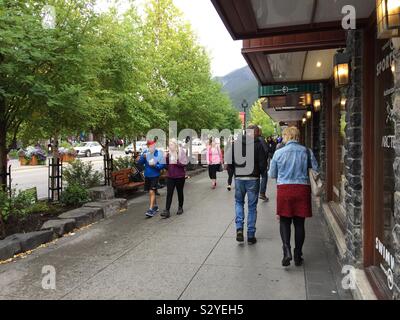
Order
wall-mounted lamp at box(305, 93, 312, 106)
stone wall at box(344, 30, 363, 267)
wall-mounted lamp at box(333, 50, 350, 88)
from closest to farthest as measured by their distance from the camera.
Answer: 1. stone wall at box(344, 30, 363, 267)
2. wall-mounted lamp at box(333, 50, 350, 88)
3. wall-mounted lamp at box(305, 93, 312, 106)

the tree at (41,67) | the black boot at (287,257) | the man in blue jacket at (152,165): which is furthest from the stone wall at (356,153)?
the man in blue jacket at (152,165)

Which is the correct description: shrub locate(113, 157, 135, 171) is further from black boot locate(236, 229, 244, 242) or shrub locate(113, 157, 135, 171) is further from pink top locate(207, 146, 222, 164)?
black boot locate(236, 229, 244, 242)

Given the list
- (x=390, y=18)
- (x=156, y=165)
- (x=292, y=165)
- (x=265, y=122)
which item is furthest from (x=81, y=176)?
(x=265, y=122)

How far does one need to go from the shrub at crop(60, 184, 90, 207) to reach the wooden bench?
5.58 feet

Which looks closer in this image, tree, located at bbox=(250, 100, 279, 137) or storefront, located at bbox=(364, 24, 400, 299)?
storefront, located at bbox=(364, 24, 400, 299)

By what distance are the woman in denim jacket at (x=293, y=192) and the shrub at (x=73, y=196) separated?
540cm

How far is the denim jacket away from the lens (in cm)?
521

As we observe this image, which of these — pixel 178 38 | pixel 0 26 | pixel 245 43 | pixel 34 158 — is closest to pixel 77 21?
pixel 0 26

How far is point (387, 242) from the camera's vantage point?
403cm

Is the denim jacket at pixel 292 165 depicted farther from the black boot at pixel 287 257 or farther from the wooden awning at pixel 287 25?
the wooden awning at pixel 287 25

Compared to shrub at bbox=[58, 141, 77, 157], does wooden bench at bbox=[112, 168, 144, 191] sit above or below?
below

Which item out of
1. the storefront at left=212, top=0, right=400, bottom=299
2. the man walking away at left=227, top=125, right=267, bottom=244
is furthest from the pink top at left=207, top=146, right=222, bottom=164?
the storefront at left=212, top=0, right=400, bottom=299

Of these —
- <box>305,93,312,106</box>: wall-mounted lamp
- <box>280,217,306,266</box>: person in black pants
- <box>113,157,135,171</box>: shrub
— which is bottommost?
<box>280,217,306,266</box>: person in black pants

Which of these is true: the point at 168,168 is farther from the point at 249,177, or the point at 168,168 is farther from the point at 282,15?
the point at 282,15
